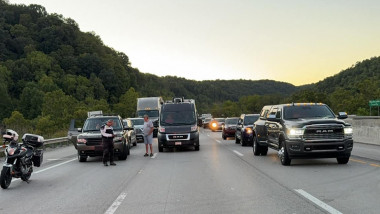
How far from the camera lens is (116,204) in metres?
7.82

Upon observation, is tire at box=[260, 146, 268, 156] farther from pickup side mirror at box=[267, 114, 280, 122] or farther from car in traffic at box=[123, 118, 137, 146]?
car in traffic at box=[123, 118, 137, 146]

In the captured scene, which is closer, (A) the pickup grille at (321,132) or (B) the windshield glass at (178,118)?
(A) the pickup grille at (321,132)

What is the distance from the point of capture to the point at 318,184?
9641mm

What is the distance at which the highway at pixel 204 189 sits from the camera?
292 inches

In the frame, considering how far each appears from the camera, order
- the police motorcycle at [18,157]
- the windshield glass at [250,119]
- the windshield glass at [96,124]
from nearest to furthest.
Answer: the police motorcycle at [18,157]
the windshield glass at [96,124]
the windshield glass at [250,119]

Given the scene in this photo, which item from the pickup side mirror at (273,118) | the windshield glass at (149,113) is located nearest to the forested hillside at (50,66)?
the windshield glass at (149,113)

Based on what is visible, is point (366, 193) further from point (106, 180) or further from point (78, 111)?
point (78, 111)

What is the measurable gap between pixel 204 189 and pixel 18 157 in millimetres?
4611

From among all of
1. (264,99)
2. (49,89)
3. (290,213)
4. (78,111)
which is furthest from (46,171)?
(264,99)

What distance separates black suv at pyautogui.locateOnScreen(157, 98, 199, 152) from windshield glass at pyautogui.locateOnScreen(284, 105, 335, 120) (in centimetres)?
708

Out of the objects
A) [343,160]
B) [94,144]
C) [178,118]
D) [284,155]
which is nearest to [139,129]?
[178,118]

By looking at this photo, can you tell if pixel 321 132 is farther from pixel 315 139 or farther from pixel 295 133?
pixel 295 133

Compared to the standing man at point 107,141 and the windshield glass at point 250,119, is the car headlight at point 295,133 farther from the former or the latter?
the windshield glass at point 250,119

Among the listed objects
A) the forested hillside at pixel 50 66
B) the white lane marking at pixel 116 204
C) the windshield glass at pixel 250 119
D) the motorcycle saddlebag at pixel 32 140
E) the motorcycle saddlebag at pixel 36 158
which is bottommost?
the white lane marking at pixel 116 204
